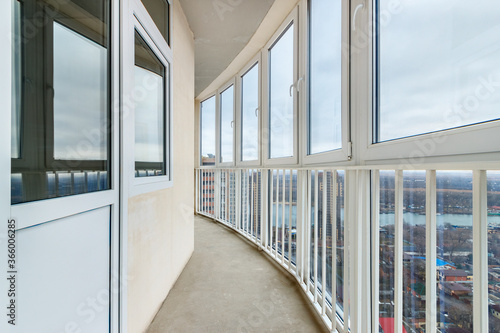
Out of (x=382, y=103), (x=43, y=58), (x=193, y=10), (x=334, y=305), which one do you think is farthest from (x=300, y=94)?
(x=43, y=58)

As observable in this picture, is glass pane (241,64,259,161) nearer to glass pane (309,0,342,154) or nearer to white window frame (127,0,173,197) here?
glass pane (309,0,342,154)

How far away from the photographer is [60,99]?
69 centimetres

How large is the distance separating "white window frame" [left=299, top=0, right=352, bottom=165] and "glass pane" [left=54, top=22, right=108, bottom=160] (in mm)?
1151

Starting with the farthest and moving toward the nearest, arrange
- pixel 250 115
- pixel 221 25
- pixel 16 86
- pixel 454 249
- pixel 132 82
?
pixel 250 115
pixel 221 25
pixel 132 82
pixel 454 249
pixel 16 86

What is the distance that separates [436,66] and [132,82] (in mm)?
1237

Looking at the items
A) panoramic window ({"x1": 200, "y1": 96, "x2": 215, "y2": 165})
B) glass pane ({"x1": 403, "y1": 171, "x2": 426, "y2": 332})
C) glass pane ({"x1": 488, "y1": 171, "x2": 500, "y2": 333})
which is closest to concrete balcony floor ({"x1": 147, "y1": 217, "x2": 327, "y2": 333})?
glass pane ({"x1": 403, "y1": 171, "x2": 426, "y2": 332})

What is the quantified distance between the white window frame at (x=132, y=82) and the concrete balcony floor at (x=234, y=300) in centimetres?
79

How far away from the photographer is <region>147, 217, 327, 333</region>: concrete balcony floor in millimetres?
1359

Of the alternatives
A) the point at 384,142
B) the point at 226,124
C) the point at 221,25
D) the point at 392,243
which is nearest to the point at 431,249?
the point at 392,243

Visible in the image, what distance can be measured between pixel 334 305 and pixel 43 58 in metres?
1.53

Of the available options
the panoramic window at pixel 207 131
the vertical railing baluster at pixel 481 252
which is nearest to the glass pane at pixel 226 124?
the panoramic window at pixel 207 131

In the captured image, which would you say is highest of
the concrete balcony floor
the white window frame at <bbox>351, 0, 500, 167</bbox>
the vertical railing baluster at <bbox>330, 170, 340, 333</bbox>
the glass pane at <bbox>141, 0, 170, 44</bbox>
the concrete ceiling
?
the concrete ceiling

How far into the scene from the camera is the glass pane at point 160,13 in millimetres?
1360

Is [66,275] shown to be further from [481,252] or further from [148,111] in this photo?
[481,252]
